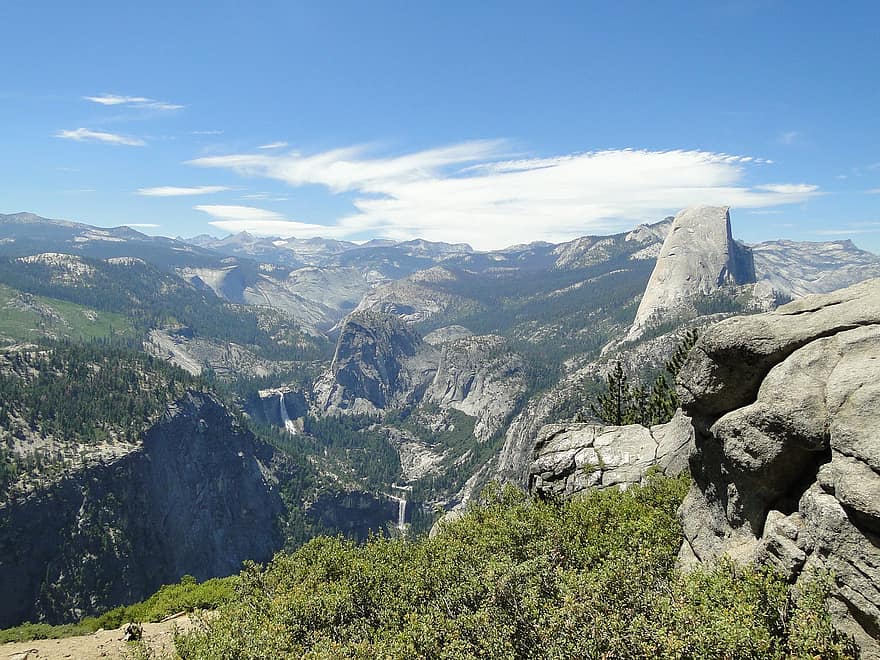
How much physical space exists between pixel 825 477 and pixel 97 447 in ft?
586

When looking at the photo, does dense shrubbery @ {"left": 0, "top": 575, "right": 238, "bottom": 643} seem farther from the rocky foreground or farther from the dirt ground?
the rocky foreground

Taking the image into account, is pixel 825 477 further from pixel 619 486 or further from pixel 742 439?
pixel 619 486

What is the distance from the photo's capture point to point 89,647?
33.3 metres

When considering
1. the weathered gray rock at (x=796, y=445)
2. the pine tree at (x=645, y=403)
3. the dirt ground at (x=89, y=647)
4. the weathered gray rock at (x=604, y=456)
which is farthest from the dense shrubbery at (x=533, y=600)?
the pine tree at (x=645, y=403)

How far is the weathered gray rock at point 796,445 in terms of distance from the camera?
13750 millimetres

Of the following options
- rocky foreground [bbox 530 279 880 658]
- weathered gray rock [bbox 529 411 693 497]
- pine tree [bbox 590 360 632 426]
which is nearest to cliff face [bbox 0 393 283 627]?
weathered gray rock [bbox 529 411 693 497]

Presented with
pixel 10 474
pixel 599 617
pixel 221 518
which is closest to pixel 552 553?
pixel 599 617

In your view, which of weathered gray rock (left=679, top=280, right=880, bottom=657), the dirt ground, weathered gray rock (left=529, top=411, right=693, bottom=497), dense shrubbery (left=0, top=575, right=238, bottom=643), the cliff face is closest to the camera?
weathered gray rock (left=679, top=280, right=880, bottom=657)

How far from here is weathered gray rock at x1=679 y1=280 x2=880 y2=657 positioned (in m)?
13.8

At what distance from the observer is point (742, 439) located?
18.4 m

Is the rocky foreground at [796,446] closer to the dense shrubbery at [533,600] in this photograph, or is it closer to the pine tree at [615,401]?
the dense shrubbery at [533,600]

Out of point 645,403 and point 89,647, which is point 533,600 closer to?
point 89,647

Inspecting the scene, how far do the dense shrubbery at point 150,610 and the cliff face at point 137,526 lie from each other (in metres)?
93.8

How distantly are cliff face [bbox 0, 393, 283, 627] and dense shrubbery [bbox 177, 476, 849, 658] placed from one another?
11946cm
